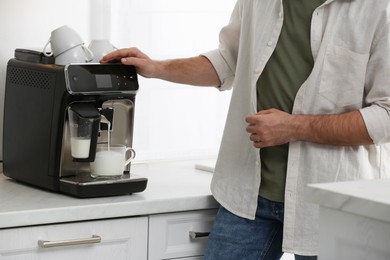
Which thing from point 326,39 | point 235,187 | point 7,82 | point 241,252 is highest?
point 326,39

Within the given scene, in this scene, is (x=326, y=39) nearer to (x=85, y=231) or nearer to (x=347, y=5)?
(x=347, y=5)

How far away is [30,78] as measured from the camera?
92.4 inches

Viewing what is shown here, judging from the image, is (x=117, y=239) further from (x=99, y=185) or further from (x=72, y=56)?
(x=72, y=56)

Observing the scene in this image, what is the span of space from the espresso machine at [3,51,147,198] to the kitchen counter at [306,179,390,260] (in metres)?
0.92

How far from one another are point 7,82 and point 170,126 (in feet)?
2.25

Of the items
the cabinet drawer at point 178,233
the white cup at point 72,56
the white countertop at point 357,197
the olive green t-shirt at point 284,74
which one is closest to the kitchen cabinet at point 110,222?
the cabinet drawer at point 178,233

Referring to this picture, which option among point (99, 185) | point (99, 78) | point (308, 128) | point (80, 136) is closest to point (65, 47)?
point (99, 78)

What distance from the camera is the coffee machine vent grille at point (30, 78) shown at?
227cm

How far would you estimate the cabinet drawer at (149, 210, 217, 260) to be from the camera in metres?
2.27

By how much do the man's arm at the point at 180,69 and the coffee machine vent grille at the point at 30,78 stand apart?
23 centimetres

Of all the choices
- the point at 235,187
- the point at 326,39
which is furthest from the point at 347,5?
the point at 235,187

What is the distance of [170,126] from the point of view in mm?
2943

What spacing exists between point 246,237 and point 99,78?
22.4 inches

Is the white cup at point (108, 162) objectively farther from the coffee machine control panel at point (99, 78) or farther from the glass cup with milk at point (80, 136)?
the coffee machine control panel at point (99, 78)
